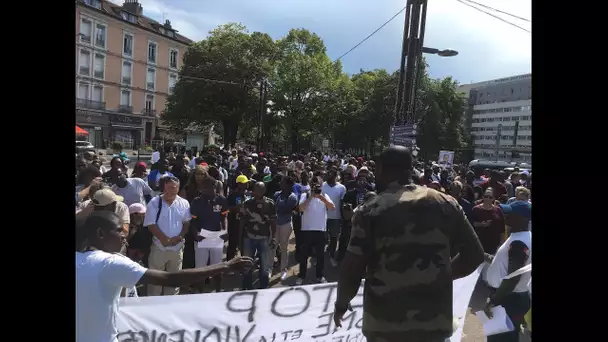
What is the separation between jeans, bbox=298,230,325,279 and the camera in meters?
7.03

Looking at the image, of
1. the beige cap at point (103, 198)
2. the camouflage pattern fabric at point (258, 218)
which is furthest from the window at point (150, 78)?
the beige cap at point (103, 198)

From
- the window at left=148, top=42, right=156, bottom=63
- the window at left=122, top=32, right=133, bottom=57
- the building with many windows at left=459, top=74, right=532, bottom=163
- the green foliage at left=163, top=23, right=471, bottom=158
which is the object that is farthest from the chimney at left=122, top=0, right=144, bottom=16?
the building with many windows at left=459, top=74, right=532, bottom=163

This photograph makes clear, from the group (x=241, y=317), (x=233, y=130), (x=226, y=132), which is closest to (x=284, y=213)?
(x=241, y=317)

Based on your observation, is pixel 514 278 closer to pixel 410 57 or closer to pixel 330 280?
pixel 330 280

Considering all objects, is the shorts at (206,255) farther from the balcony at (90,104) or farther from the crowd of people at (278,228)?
the balcony at (90,104)

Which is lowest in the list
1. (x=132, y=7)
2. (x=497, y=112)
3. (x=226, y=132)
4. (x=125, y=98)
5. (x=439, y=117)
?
(x=226, y=132)

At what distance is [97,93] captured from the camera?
4922 cm

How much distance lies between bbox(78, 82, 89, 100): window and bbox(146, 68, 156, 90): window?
8.31m

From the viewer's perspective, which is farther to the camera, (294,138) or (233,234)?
(294,138)

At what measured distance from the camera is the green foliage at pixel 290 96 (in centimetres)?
3297

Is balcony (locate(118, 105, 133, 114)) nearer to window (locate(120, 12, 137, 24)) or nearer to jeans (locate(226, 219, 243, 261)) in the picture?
window (locate(120, 12, 137, 24))

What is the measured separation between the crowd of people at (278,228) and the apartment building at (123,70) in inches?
1687

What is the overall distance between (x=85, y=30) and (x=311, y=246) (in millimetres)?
48277
